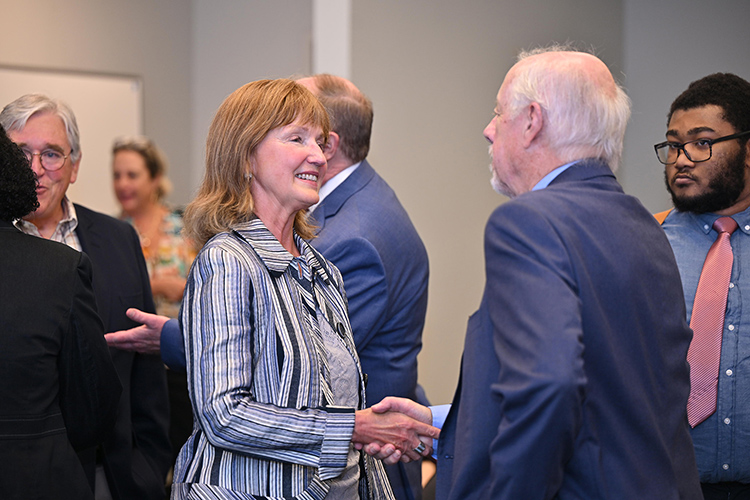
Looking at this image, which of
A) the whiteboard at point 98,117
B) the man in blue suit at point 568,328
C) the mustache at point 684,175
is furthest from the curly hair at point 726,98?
the whiteboard at point 98,117

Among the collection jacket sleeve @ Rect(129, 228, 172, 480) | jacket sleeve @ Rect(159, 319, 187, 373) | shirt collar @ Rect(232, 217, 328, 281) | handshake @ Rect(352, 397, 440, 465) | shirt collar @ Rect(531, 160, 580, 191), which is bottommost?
jacket sleeve @ Rect(129, 228, 172, 480)

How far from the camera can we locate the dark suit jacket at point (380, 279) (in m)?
2.01

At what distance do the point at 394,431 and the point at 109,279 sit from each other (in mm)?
1050

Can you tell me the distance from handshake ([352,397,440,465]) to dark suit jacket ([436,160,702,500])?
198 millimetres

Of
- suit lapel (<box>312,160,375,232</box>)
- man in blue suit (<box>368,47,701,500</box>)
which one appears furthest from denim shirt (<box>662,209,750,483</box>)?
suit lapel (<box>312,160,375,232</box>)

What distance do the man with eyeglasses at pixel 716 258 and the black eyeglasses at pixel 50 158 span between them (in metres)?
1.76

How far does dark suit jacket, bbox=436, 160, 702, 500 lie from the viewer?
1156mm

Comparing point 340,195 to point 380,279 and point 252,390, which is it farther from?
point 252,390

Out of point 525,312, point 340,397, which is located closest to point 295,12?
point 340,397

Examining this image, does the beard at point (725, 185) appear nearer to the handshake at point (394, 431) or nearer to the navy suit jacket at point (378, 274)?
the navy suit jacket at point (378, 274)

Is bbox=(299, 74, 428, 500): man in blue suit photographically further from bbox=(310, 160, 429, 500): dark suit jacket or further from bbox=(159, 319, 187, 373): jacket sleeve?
bbox=(159, 319, 187, 373): jacket sleeve

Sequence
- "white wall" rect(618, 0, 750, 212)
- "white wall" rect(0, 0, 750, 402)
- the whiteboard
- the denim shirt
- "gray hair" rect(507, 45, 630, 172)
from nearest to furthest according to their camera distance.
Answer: "gray hair" rect(507, 45, 630, 172) < the denim shirt < "white wall" rect(0, 0, 750, 402) < "white wall" rect(618, 0, 750, 212) < the whiteboard

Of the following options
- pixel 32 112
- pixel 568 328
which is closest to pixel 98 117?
pixel 32 112

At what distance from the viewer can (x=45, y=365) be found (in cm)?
161
